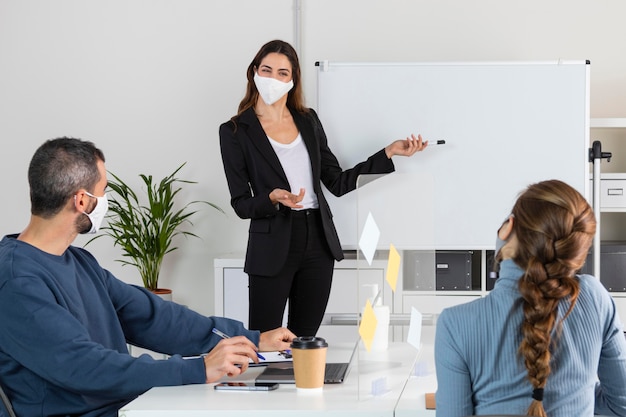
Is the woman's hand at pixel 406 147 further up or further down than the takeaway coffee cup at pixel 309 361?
further up

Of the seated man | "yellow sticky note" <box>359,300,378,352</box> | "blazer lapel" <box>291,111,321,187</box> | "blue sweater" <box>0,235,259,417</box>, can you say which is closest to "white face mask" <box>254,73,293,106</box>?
"blazer lapel" <box>291,111,321,187</box>

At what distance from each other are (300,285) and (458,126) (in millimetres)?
1319

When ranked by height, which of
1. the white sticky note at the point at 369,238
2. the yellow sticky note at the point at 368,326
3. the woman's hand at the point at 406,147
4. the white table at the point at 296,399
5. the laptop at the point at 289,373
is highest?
the woman's hand at the point at 406,147

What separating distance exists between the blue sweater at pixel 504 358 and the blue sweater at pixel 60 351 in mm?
668

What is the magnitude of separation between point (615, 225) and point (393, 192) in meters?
3.00

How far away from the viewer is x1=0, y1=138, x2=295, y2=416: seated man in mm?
1935

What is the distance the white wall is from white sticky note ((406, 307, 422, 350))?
270 cm

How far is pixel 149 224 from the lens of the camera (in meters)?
4.76

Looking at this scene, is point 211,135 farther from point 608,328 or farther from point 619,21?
point 608,328

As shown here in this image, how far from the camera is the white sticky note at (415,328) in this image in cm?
214

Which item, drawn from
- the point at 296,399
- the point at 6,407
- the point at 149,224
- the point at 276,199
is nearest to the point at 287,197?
the point at 276,199

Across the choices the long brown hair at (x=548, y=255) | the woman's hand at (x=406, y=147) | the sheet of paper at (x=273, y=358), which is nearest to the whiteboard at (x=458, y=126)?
the woman's hand at (x=406, y=147)

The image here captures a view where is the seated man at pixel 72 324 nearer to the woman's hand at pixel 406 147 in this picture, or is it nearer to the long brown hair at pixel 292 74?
the long brown hair at pixel 292 74

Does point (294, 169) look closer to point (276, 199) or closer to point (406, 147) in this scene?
point (276, 199)
